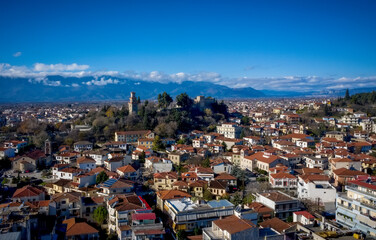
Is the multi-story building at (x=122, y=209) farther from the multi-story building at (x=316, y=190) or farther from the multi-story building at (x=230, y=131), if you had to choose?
the multi-story building at (x=230, y=131)

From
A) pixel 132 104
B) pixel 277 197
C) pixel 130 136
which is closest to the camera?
pixel 277 197

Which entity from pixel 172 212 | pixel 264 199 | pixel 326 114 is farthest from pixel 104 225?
pixel 326 114

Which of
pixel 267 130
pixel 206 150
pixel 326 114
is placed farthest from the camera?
pixel 326 114

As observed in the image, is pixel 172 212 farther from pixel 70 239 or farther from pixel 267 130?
pixel 267 130

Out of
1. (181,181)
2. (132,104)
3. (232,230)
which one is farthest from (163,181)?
(132,104)

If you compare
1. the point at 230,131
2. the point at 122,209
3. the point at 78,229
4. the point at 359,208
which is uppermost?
the point at 230,131

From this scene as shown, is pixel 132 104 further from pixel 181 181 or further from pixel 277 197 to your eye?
pixel 277 197

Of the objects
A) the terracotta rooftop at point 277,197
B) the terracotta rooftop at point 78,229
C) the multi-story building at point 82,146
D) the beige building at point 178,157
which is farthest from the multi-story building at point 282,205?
the multi-story building at point 82,146
